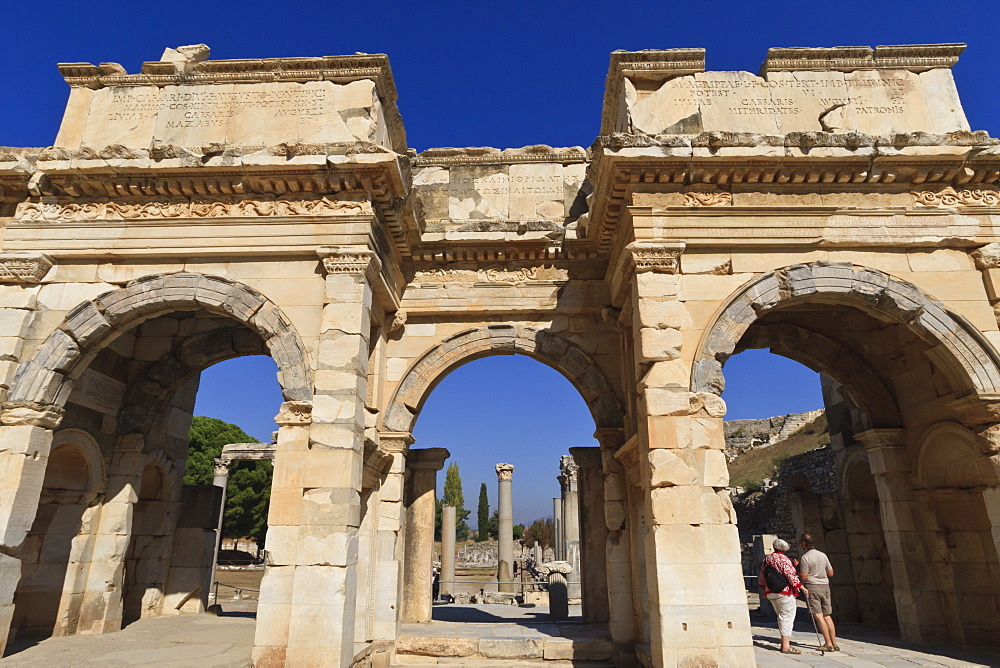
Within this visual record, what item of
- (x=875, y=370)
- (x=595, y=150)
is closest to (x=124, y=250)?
(x=595, y=150)

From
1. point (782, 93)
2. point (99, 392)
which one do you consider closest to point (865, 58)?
point (782, 93)

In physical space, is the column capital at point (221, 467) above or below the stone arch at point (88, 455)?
above

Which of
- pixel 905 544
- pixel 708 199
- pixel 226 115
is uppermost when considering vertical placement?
pixel 226 115

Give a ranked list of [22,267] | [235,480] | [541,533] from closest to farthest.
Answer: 1. [22,267]
2. [235,480]
3. [541,533]

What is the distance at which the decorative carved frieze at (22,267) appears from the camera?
6.97m

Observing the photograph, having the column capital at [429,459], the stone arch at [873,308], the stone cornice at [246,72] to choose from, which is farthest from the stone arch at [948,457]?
the stone cornice at [246,72]

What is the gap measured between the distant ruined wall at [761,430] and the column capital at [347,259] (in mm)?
28437

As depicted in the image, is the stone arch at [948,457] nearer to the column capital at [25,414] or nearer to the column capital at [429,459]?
the column capital at [429,459]

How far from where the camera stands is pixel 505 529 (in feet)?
62.8

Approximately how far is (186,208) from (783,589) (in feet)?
28.0

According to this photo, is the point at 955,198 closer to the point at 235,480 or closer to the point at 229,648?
the point at 229,648

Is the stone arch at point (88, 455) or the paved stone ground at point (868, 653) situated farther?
the stone arch at point (88, 455)

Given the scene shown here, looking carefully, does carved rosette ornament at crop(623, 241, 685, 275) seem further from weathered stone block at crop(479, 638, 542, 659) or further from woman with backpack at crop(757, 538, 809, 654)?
weathered stone block at crop(479, 638, 542, 659)

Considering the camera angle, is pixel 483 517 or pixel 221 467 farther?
pixel 483 517
